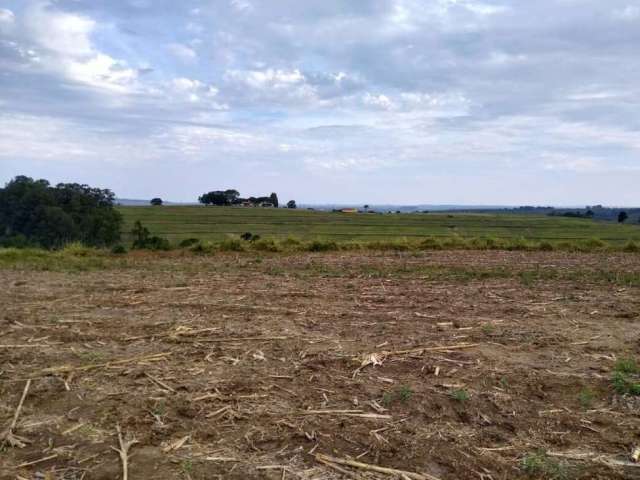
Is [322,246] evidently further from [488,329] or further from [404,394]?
[404,394]

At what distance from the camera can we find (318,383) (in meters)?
4.55

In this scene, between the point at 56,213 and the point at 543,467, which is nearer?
the point at 543,467

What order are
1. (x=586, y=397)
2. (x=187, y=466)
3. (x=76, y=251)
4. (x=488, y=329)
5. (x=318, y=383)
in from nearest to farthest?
1. (x=187, y=466)
2. (x=586, y=397)
3. (x=318, y=383)
4. (x=488, y=329)
5. (x=76, y=251)

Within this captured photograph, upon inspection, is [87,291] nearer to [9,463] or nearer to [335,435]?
[9,463]

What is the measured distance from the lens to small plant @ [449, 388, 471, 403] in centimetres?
419

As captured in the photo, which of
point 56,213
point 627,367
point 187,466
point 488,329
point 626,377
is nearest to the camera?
point 187,466

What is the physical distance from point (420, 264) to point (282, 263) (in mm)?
3165

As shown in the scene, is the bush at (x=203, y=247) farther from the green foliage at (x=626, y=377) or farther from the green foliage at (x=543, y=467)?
the green foliage at (x=543, y=467)

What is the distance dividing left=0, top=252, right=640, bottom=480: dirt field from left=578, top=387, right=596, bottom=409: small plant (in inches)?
1.1

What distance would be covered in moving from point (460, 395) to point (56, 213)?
26.0 m

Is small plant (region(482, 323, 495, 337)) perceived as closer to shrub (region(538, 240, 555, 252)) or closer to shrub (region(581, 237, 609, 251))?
shrub (region(538, 240, 555, 252))

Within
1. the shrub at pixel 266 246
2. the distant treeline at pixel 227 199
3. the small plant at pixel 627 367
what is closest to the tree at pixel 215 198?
the distant treeline at pixel 227 199

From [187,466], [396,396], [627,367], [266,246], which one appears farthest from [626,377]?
[266,246]

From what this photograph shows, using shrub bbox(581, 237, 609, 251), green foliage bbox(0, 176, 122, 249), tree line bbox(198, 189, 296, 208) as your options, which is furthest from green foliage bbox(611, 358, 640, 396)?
tree line bbox(198, 189, 296, 208)
